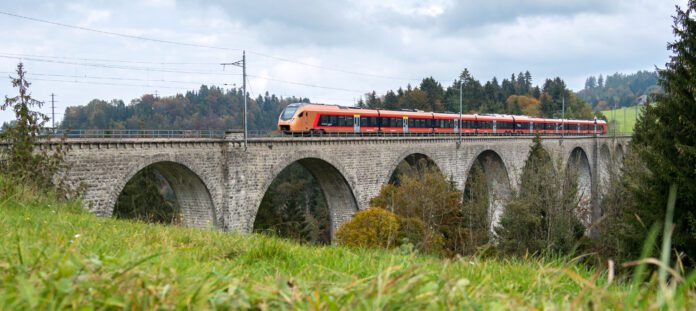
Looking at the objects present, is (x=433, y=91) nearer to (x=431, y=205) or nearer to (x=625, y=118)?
(x=625, y=118)

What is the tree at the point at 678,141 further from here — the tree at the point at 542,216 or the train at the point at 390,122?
the train at the point at 390,122

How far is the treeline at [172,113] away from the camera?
9644cm

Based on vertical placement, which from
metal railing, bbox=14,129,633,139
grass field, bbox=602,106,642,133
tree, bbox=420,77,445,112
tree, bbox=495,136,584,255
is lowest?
tree, bbox=495,136,584,255

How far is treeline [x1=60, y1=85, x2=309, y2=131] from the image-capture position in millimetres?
96438

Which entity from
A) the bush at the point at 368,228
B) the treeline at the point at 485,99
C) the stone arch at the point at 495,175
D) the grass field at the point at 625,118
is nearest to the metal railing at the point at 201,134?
the stone arch at the point at 495,175

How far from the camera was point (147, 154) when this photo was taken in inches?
796

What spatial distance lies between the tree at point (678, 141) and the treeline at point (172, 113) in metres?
81.0

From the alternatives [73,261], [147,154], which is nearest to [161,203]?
[147,154]

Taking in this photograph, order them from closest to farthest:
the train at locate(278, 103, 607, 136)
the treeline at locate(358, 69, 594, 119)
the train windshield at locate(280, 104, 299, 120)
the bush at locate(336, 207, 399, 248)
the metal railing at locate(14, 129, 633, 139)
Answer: the metal railing at locate(14, 129, 633, 139) < the bush at locate(336, 207, 399, 248) < the train windshield at locate(280, 104, 299, 120) < the train at locate(278, 103, 607, 136) < the treeline at locate(358, 69, 594, 119)

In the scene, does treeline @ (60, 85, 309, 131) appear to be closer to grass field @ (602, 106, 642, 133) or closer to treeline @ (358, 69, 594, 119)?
treeline @ (358, 69, 594, 119)

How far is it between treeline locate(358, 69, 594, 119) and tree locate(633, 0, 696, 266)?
6350 centimetres

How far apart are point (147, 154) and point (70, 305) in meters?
19.5

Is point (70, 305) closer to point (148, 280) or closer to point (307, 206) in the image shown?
point (148, 280)

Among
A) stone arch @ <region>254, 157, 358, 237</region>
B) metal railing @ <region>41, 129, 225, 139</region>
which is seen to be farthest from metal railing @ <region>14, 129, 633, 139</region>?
stone arch @ <region>254, 157, 358, 237</region>
